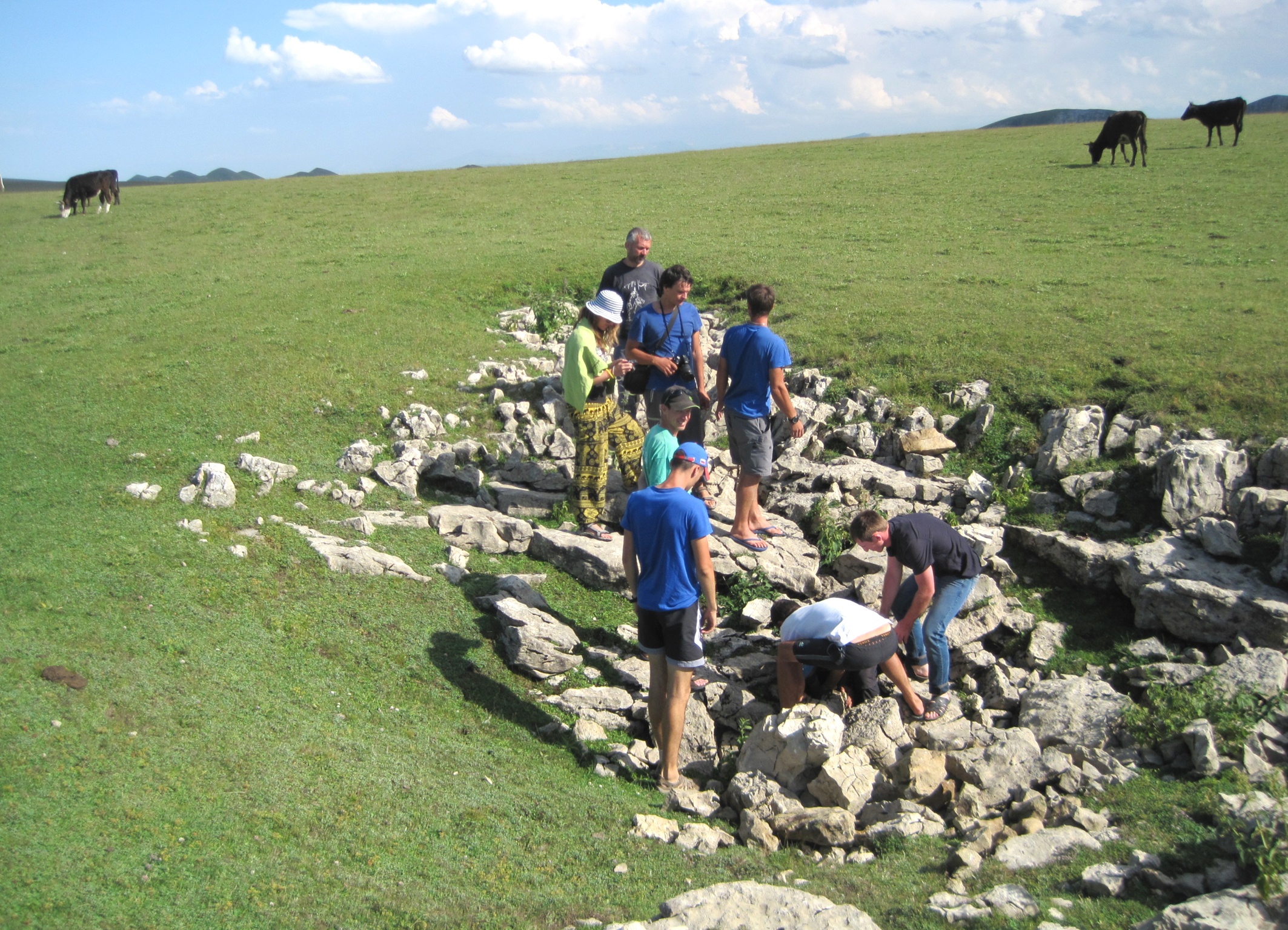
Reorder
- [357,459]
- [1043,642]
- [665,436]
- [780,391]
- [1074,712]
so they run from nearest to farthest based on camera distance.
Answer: [1074,712], [665,436], [1043,642], [780,391], [357,459]

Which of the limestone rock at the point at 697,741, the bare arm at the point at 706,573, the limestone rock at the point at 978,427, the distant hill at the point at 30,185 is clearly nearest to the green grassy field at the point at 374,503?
the limestone rock at the point at 978,427

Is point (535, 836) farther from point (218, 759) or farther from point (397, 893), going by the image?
point (218, 759)

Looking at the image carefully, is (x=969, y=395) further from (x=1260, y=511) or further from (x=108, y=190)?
(x=108, y=190)

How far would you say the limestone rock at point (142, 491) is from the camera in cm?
897

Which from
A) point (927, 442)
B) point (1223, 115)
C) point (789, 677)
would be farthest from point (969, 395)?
point (1223, 115)

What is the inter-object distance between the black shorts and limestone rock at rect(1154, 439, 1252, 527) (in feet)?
19.7

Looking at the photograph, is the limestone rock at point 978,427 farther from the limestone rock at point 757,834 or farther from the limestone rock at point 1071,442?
the limestone rock at point 757,834

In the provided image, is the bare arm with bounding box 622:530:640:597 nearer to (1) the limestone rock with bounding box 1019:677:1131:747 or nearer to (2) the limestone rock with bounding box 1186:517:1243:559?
(1) the limestone rock with bounding box 1019:677:1131:747

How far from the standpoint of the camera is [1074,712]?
22.9ft

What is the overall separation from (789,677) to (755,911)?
2731 mm

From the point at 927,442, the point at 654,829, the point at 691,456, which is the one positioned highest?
the point at 691,456

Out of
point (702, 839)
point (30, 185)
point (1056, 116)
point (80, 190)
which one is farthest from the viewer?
point (1056, 116)

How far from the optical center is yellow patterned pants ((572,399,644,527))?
935 centimetres

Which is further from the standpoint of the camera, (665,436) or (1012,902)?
(665,436)
